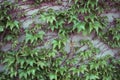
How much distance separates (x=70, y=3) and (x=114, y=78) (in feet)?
3.03

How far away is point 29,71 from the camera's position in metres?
2.25

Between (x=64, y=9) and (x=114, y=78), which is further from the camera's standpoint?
(x=114, y=78)

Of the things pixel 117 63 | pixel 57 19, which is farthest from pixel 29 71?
pixel 117 63

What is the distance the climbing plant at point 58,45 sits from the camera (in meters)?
2.24

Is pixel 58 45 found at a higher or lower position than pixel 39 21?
lower

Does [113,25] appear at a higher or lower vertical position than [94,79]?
higher

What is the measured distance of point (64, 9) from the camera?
230cm

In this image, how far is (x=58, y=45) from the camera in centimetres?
227

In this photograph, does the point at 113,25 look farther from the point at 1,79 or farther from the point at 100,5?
the point at 1,79

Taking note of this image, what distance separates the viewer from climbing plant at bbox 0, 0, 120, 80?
2.24 m

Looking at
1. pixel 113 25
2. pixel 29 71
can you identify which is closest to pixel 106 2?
pixel 113 25

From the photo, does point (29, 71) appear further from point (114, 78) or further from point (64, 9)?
point (114, 78)

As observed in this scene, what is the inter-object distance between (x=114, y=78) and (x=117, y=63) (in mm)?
163

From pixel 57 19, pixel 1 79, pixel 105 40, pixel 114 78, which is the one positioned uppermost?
pixel 57 19
